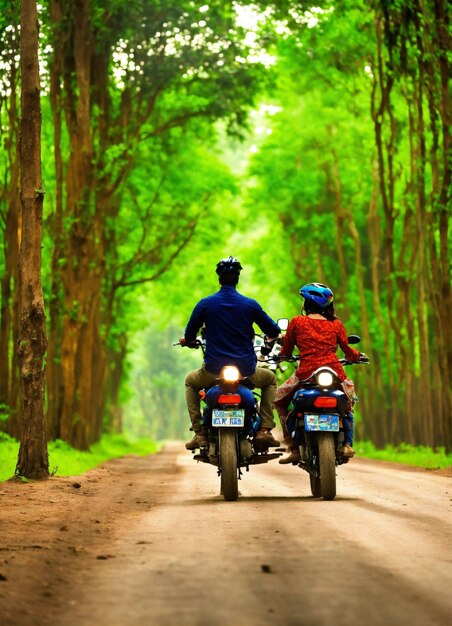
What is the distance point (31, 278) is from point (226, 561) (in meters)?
10.2

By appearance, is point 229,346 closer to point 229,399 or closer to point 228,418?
point 229,399

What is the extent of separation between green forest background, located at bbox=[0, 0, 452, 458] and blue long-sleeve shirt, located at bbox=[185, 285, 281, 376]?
492 inches

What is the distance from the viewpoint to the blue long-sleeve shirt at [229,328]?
13.0 metres

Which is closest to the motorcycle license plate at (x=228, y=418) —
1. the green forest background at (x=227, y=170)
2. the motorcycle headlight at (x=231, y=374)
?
the motorcycle headlight at (x=231, y=374)

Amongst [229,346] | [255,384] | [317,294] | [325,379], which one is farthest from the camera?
[317,294]

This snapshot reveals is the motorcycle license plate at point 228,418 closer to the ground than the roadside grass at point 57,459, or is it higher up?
higher up

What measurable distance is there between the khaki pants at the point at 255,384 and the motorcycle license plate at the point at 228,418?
590 mm

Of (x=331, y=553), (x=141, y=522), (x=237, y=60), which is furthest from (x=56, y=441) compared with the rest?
(x=331, y=553)

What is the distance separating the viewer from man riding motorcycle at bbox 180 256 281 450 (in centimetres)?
1300

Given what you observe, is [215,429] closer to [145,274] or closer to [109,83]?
[109,83]

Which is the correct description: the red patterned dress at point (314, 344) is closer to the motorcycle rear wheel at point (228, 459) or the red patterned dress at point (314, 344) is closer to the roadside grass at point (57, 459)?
the motorcycle rear wheel at point (228, 459)

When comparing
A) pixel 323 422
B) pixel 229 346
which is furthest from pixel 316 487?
pixel 229 346

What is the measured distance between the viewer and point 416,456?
2859 cm

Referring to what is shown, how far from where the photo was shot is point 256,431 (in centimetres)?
1302
